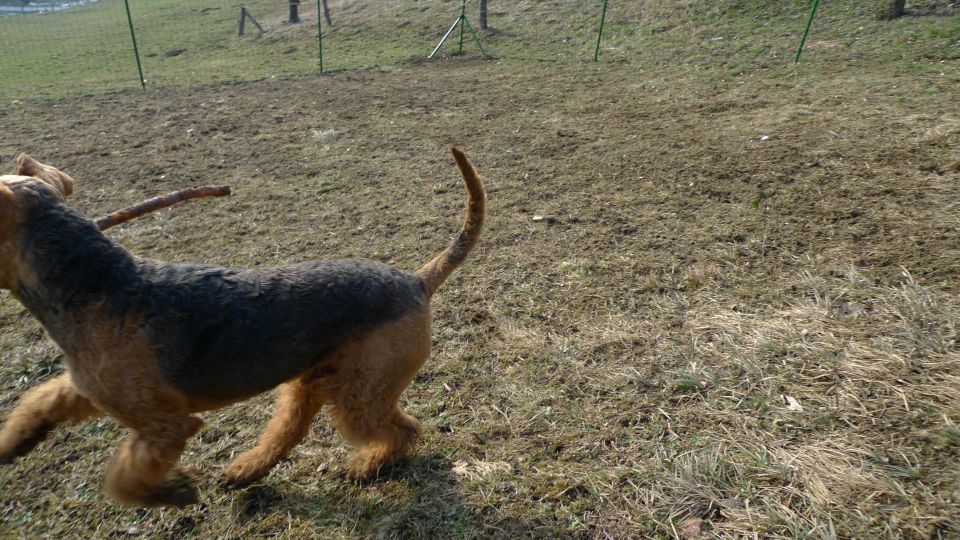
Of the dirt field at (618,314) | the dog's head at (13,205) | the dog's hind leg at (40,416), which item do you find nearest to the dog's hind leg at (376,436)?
the dirt field at (618,314)

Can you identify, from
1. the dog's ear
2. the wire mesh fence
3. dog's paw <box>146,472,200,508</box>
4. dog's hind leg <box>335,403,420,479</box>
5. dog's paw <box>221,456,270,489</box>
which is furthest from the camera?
the wire mesh fence

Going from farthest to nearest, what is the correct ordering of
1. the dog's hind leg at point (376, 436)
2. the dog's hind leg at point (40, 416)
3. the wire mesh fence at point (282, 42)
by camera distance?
the wire mesh fence at point (282, 42)
the dog's hind leg at point (376, 436)
the dog's hind leg at point (40, 416)

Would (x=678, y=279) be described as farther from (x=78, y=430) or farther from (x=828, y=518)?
(x=78, y=430)

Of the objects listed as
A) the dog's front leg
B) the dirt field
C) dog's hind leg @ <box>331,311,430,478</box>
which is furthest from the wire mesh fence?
the dog's front leg

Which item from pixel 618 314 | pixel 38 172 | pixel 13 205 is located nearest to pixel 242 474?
pixel 13 205

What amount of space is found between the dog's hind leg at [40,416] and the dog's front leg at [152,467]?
342mm

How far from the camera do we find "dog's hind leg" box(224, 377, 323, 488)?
2.64 m

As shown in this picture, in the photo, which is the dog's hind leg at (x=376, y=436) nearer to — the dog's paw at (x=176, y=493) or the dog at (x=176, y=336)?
the dog at (x=176, y=336)

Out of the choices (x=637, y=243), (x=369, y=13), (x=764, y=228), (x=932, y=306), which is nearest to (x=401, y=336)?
(x=637, y=243)

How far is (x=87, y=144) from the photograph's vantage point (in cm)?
743

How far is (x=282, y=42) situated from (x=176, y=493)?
17697 millimetres

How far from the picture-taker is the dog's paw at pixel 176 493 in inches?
83.7

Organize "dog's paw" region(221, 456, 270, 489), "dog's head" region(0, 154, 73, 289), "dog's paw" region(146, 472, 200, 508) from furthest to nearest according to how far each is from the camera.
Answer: "dog's paw" region(221, 456, 270, 489)
"dog's paw" region(146, 472, 200, 508)
"dog's head" region(0, 154, 73, 289)

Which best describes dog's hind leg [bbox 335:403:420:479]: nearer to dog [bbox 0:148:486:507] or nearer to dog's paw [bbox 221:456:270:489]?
dog [bbox 0:148:486:507]
